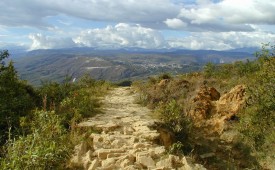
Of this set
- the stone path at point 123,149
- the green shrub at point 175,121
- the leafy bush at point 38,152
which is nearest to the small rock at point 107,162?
the stone path at point 123,149

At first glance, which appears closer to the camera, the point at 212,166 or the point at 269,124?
the point at 212,166

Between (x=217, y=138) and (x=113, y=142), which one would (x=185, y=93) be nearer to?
(x=217, y=138)

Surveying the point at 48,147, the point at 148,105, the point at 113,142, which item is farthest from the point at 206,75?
the point at 48,147

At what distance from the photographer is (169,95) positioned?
1791 cm

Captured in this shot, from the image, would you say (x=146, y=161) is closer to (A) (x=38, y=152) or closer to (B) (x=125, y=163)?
(B) (x=125, y=163)

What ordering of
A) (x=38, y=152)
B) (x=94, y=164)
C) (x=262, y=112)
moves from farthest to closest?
(x=262, y=112), (x=94, y=164), (x=38, y=152)

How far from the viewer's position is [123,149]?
8.87m

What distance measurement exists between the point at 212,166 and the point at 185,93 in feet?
27.4

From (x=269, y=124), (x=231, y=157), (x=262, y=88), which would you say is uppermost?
(x=262, y=88)

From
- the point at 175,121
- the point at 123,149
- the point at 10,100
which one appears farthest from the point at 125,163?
the point at 10,100

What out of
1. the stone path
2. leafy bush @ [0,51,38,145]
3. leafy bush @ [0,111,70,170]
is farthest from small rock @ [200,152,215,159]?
leafy bush @ [0,51,38,145]

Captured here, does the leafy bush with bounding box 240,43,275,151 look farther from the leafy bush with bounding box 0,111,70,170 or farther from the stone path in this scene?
the leafy bush with bounding box 0,111,70,170

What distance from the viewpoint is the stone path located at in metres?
7.82

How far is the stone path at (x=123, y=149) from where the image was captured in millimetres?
7824
